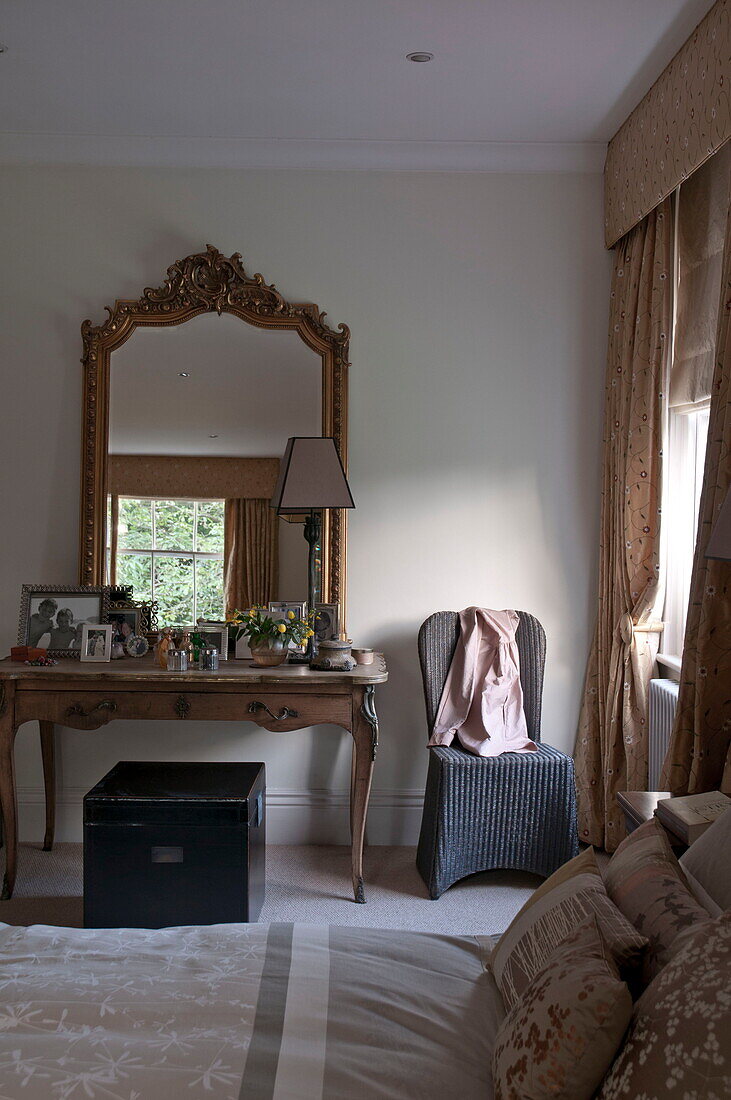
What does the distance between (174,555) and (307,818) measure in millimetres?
1212

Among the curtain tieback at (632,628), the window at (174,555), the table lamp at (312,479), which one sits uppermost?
the table lamp at (312,479)

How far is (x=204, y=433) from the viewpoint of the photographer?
3.44 metres

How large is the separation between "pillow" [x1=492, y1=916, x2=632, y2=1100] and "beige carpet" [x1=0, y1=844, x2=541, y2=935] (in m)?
1.70

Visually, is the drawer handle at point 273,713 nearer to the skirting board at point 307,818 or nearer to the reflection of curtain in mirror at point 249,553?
the reflection of curtain in mirror at point 249,553

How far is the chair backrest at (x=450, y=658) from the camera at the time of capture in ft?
10.9

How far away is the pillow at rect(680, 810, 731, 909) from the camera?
4.79 ft

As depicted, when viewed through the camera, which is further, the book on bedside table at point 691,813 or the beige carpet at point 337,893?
the beige carpet at point 337,893

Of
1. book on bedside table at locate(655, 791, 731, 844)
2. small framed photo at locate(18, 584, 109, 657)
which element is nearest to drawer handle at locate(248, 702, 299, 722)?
small framed photo at locate(18, 584, 109, 657)

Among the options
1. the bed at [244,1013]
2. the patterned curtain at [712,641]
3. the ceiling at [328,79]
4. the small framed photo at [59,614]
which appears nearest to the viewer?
the bed at [244,1013]

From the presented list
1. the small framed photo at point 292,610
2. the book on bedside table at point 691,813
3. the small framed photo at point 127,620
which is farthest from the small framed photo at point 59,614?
the book on bedside table at point 691,813

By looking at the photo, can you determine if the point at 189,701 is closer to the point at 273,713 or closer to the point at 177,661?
the point at 177,661

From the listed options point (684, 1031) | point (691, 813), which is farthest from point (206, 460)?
point (684, 1031)

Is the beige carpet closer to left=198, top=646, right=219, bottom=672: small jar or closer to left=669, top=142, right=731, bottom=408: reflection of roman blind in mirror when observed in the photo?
left=198, top=646, right=219, bottom=672: small jar

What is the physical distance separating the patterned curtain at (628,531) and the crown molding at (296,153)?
0.49 metres
